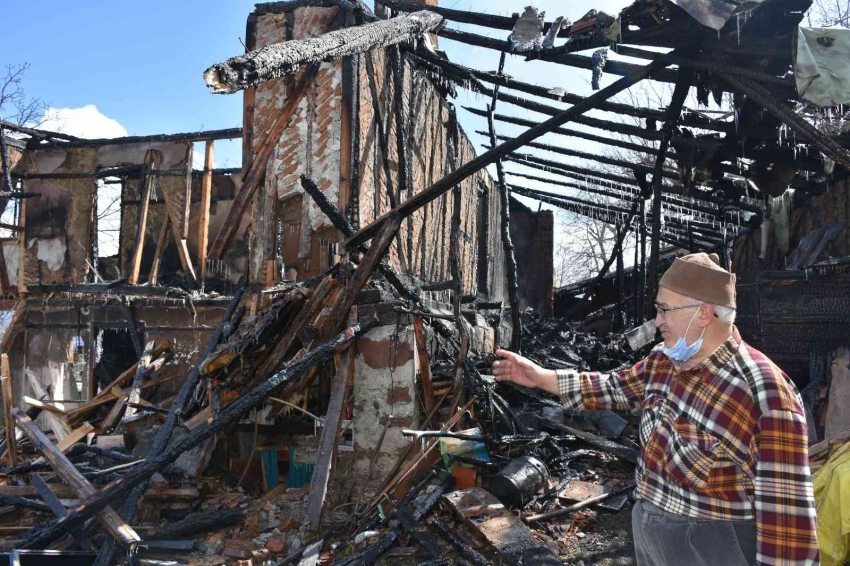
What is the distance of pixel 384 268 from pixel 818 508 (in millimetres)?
3986

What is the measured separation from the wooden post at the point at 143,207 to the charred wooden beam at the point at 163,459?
9079 millimetres

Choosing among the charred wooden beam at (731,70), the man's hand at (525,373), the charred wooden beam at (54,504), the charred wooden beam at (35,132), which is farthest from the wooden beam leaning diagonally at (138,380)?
the charred wooden beam at (731,70)

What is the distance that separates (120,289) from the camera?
11883 millimetres

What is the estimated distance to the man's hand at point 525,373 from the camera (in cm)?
291

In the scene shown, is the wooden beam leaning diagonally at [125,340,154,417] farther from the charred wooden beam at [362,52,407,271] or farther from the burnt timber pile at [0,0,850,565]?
the charred wooden beam at [362,52,407,271]

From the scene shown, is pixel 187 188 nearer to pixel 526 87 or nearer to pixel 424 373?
pixel 526 87

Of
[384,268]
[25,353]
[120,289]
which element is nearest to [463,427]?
[384,268]

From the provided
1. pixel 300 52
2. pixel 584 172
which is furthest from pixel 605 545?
pixel 584 172

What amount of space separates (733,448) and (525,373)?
1.06 metres

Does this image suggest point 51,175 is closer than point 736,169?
No

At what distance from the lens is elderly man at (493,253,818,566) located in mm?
1911

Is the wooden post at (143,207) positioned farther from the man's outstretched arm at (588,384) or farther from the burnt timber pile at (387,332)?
the man's outstretched arm at (588,384)

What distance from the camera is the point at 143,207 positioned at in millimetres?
13203

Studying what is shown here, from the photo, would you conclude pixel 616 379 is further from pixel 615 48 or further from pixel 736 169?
pixel 736 169
